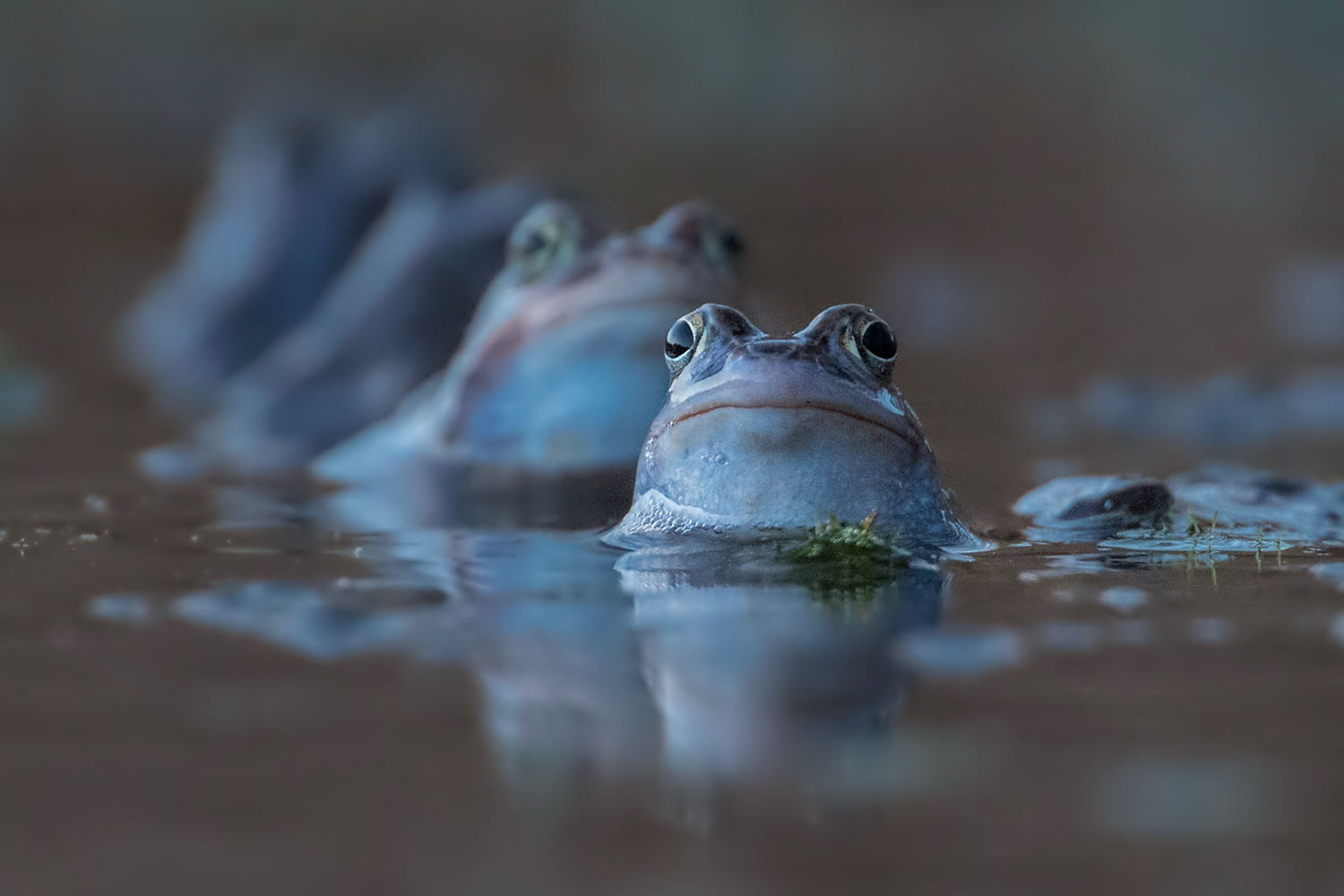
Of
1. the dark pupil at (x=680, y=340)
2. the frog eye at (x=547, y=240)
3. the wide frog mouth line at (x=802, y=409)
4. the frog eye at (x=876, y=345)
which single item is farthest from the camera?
the frog eye at (x=547, y=240)

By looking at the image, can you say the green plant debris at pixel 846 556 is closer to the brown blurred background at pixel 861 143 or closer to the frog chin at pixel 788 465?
the frog chin at pixel 788 465

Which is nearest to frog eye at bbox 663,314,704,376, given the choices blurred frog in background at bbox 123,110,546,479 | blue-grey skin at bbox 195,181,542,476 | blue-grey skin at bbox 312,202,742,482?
blue-grey skin at bbox 312,202,742,482

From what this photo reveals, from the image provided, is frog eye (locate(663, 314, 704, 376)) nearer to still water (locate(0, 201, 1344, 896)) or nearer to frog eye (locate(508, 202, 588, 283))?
still water (locate(0, 201, 1344, 896))

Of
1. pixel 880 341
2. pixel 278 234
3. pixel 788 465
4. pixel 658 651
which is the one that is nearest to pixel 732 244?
pixel 880 341

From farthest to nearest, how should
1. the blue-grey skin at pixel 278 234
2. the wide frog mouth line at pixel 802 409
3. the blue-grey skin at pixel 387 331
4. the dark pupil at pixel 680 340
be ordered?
the blue-grey skin at pixel 278 234 → the blue-grey skin at pixel 387 331 → the dark pupil at pixel 680 340 → the wide frog mouth line at pixel 802 409

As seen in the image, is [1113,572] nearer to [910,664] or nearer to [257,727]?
[910,664]

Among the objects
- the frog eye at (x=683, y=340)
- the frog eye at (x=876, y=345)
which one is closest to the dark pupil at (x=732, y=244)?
the frog eye at (x=683, y=340)

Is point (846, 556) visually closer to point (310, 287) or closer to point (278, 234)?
point (310, 287)
